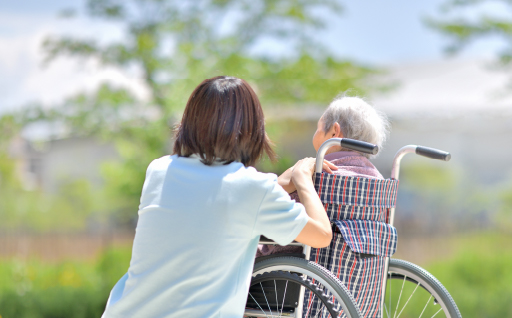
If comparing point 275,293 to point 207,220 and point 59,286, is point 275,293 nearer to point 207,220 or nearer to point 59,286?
point 207,220

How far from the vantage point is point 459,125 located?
273 inches

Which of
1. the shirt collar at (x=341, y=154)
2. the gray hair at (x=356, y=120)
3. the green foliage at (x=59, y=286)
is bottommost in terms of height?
the green foliage at (x=59, y=286)

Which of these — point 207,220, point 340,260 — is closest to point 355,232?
point 340,260

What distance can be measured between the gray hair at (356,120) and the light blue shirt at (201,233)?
0.58 meters

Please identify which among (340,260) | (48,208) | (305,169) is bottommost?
(48,208)

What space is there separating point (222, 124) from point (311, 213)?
344mm

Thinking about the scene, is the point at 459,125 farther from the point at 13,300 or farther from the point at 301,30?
the point at 13,300

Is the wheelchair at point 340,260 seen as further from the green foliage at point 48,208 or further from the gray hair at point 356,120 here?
the green foliage at point 48,208

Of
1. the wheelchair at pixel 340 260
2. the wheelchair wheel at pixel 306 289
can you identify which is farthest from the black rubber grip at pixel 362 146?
the wheelchair wheel at pixel 306 289

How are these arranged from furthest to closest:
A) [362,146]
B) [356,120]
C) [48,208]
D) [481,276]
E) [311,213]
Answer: [48,208]
[481,276]
[356,120]
[362,146]
[311,213]

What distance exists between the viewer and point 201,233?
1.31 meters

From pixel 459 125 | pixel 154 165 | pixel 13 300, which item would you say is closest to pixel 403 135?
pixel 459 125

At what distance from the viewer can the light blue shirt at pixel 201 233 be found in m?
1.31

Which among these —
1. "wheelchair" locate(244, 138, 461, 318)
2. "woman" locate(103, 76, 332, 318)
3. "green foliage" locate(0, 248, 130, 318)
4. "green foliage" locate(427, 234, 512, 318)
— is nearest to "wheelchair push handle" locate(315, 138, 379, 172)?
"wheelchair" locate(244, 138, 461, 318)
